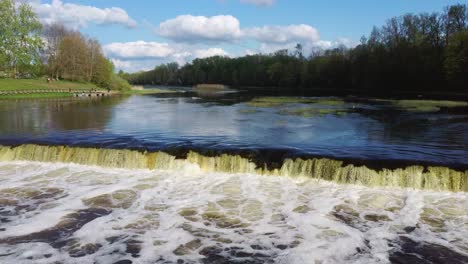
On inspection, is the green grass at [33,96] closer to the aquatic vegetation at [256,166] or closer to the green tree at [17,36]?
the green tree at [17,36]

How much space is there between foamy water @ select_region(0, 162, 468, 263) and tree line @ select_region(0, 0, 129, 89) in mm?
67647

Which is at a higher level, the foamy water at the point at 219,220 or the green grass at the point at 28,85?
the green grass at the point at 28,85

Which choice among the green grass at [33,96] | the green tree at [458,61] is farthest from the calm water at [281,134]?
the green tree at [458,61]

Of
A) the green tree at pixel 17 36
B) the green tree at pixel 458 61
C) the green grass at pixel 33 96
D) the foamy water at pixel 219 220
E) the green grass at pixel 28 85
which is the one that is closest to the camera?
the foamy water at pixel 219 220

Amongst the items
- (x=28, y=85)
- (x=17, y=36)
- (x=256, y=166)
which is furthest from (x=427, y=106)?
(x=17, y=36)

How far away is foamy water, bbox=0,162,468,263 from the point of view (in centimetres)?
899

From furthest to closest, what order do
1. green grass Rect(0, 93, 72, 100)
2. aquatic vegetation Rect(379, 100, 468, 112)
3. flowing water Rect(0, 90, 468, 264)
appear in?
green grass Rect(0, 93, 72, 100) → aquatic vegetation Rect(379, 100, 468, 112) → flowing water Rect(0, 90, 468, 264)

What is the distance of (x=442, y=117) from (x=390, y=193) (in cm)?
1984

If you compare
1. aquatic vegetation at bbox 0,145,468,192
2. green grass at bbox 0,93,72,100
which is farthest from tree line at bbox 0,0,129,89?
aquatic vegetation at bbox 0,145,468,192

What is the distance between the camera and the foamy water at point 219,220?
354 inches

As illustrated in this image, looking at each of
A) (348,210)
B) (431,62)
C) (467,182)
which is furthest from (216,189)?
(431,62)

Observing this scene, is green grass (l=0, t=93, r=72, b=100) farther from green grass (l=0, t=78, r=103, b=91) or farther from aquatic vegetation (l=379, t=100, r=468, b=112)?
aquatic vegetation (l=379, t=100, r=468, b=112)

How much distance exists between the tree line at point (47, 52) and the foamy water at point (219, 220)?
6765cm

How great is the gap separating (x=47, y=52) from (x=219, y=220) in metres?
91.2
